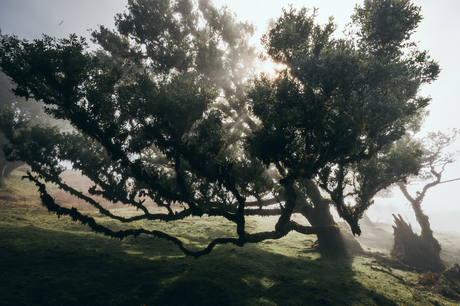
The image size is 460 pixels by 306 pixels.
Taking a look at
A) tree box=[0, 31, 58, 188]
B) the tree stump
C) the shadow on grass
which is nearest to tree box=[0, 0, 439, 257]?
the shadow on grass

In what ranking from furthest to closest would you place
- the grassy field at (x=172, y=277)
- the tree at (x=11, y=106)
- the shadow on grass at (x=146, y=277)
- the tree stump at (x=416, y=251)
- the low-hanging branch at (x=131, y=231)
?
the tree at (x=11, y=106)
the tree stump at (x=416, y=251)
the low-hanging branch at (x=131, y=231)
the grassy field at (x=172, y=277)
the shadow on grass at (x=146, y=277)

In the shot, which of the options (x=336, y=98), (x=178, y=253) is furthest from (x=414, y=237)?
(x=178, y=253)

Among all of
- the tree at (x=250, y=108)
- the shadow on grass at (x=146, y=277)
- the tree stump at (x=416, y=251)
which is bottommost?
the shadow on grass at (x=146, y=277)

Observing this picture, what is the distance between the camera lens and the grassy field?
797 cm

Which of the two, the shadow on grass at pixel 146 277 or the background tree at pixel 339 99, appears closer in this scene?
the shadow on grass at pixel 146 277

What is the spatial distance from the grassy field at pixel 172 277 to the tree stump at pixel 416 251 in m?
4.86

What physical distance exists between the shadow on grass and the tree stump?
10.5 m

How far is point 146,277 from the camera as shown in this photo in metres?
9.66

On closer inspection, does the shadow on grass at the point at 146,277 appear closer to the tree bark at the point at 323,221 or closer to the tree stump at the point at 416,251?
the tree bark at the point at 323,221

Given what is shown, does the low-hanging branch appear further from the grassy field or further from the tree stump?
the tree stump

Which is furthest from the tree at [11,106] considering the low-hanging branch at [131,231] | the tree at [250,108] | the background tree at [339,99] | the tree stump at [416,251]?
the tree stump at [416,251]

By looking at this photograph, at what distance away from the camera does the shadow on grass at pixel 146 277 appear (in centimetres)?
782

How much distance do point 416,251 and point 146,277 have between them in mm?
26050

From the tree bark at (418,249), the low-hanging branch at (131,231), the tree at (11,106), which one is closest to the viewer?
the low-hanging branch at (131,231)
